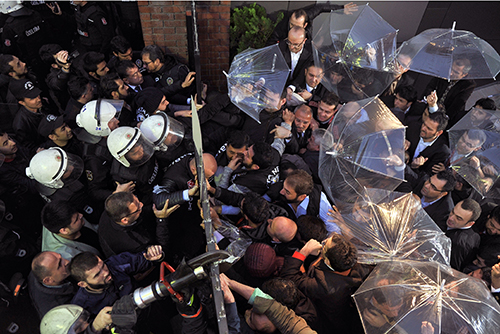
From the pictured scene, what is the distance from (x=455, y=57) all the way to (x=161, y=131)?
13.8 feet

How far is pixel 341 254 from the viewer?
286 cm

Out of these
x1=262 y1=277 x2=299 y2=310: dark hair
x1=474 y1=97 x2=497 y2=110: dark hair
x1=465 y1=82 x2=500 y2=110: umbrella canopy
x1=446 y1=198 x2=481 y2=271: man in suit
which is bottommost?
x1=465 y1=82 x2=500 y2=110: umbrella canopy

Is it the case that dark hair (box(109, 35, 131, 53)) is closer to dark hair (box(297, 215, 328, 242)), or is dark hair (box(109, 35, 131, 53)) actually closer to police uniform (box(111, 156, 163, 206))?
police uniform (box(111, 156, 163, 206))

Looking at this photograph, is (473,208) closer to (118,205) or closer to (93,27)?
(118,205)

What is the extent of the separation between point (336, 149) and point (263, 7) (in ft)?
13.9

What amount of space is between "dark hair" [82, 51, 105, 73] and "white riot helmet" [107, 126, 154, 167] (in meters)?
2.14

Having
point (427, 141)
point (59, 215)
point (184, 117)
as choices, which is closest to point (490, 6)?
point (427, 141)

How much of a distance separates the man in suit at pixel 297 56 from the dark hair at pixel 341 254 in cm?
311

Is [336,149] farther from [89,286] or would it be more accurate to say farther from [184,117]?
[89,286]

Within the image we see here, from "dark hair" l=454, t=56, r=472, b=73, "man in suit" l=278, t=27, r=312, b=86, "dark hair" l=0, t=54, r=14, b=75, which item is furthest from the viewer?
"man in suit" l=278, t=27, r=312, b=86

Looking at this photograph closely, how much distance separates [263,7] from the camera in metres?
6.52

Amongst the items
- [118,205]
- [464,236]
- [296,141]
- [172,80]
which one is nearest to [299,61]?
[296,141]

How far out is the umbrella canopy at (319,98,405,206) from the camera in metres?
3.52

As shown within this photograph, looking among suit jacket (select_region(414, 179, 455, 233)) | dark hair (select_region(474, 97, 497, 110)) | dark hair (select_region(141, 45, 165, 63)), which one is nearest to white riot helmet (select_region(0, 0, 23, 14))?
dark hair (select_region(141, 45, 165, 63))
